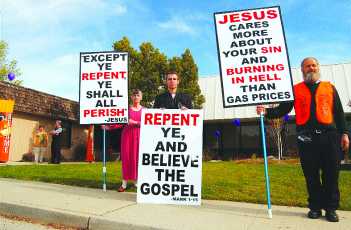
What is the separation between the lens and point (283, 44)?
601cm

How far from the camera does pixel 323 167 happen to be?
5512mm

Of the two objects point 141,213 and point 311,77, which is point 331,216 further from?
point 141,213

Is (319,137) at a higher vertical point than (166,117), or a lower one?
lower

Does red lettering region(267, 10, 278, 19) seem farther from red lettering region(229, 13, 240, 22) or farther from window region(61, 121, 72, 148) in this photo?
window region(61, 121, 72, 148)

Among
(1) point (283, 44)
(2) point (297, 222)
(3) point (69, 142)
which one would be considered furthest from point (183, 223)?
(3) point (69, 142)

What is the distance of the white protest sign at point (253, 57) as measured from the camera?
19.4 ft

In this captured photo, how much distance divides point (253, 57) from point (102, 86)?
10.2 ft

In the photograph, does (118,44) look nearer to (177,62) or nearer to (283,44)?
(177,62)

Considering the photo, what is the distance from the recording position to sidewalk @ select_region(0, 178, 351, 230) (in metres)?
5.11

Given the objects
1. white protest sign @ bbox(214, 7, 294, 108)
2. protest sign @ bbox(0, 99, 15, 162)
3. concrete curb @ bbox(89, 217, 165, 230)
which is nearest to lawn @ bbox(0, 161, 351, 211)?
white protest sign @ bbox(214, 7, 294, 108)

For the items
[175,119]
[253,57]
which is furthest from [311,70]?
[175,119]

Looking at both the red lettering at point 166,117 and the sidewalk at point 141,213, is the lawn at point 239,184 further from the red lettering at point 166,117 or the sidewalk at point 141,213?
the red lettering at point 166,117

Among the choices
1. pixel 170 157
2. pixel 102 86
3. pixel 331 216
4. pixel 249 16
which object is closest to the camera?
pixel 331 216

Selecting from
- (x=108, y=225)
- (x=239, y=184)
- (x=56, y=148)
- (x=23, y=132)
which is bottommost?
(x=108, y=225)
